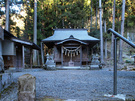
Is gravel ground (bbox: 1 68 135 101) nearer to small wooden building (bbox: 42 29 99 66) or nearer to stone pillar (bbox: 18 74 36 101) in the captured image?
stone pillar (bbox: 18 74 36 101)

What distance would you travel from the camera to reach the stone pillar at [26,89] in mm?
2676

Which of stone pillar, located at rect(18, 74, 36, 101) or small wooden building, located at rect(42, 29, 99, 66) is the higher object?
small wooden building, located at rect(42, 29, 99, 66)

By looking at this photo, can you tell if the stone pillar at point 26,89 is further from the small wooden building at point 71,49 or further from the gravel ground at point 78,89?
the small wooden building at point 71,49

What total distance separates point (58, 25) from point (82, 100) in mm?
23867

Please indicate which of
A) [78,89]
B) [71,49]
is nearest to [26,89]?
[78,89]

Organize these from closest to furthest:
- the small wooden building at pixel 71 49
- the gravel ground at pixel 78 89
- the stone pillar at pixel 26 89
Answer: the stone pillar at pixel 26 89, the gravel ground at pixel 78 89, the small wooden building at pixel 71 49

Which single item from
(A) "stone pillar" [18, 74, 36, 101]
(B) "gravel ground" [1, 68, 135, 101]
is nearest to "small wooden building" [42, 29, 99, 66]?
(B) "gravel ground" [1, 68, 135, 101]

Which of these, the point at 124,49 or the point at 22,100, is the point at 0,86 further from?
the point at 124,49

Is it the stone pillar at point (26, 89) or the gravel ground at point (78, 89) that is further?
the gravel ground at point (78, 89)

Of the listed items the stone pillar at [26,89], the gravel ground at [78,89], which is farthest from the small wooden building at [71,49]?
the stone pillar at [26,89]

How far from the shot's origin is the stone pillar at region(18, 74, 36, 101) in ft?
8.78

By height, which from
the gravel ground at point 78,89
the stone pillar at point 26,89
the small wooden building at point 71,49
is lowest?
the gravel ground at point 78,89

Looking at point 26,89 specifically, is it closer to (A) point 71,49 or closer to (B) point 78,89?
(B) point 78,89

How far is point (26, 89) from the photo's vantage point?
8.90ft
